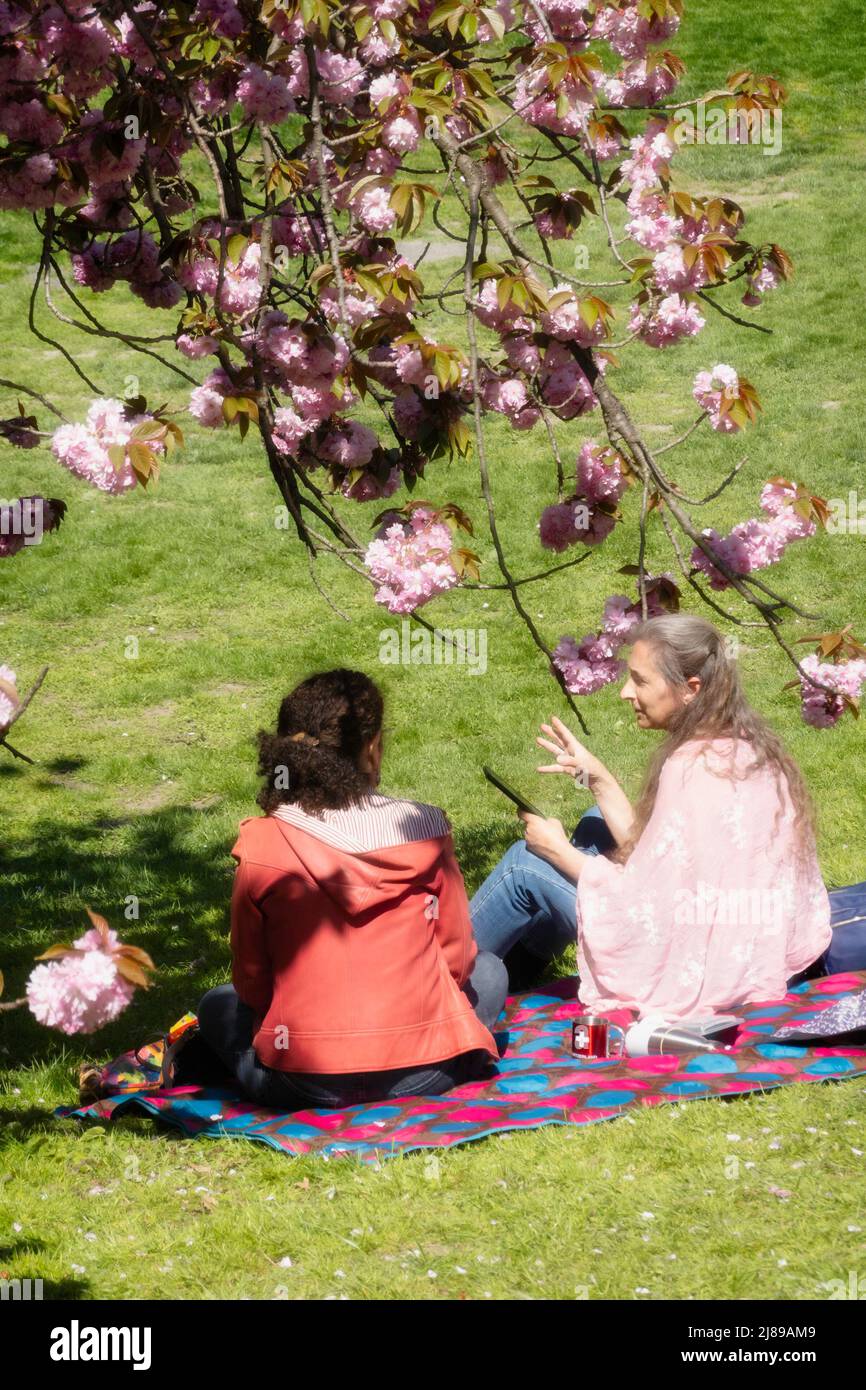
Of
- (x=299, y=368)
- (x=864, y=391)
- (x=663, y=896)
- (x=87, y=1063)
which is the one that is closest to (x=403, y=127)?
(x=299, y=368)

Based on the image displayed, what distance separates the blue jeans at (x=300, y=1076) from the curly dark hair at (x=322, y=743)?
1.93ft

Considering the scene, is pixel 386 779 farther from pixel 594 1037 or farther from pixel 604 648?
pixel 594 1037

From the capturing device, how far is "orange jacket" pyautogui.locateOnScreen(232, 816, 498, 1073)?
400 centimetres

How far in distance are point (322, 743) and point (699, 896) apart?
1101 mm

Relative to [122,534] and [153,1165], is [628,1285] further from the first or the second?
[122,534]

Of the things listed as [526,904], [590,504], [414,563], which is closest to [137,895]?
[526,904]

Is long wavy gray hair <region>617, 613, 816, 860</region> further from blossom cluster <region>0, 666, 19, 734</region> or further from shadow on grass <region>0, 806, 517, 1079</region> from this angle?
blossom cluster <region>0, 666, 19, 734</region>

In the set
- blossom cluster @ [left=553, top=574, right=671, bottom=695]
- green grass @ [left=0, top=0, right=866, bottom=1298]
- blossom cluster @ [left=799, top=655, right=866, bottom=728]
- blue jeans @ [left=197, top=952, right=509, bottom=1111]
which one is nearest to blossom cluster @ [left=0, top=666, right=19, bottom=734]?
green grass @ [left=0, top=0, right=866, bottom=1298]

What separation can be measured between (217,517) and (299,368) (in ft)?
22.8

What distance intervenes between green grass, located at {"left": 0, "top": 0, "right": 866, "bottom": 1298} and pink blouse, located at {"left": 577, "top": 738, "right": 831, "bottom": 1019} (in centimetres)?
48

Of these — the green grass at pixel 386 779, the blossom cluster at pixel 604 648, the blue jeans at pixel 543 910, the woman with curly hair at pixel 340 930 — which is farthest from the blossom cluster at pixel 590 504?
the green grass at pixel 386 779

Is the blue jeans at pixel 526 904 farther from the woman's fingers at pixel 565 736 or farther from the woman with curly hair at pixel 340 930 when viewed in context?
the woman with curly hair at pixel 340 930

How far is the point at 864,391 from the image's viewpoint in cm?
1203

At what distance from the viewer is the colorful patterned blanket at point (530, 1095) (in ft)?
13.1
